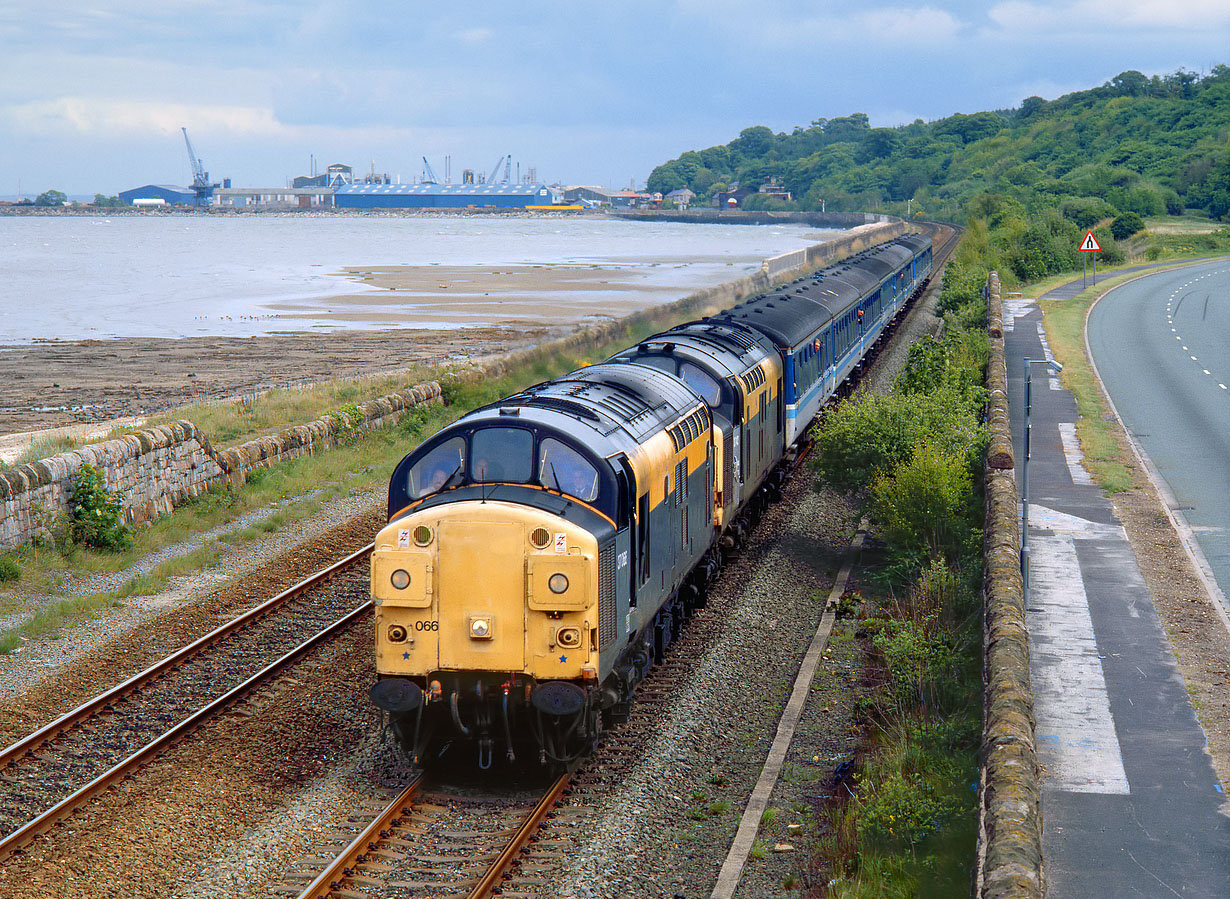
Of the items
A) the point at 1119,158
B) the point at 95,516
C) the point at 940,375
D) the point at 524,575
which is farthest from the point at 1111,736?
the point at 1119,158

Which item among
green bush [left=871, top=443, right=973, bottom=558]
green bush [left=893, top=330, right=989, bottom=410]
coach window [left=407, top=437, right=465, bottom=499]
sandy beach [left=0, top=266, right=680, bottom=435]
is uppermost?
coach window [left=407, top=437, right=465, bottom=499]

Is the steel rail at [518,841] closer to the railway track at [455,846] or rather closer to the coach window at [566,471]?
the railway track at [455,846]

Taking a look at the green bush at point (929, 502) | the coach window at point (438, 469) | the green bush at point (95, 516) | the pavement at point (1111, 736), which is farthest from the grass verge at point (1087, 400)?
the green bush at point (95, 516)

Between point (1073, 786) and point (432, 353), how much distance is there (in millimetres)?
46752

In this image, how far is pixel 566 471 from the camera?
12.8m

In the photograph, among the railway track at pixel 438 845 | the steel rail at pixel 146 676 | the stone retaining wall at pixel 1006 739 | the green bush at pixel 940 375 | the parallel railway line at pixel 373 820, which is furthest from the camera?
the green bush at pixel 940 375

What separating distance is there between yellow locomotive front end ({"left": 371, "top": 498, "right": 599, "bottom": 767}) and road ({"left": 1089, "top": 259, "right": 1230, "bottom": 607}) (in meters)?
11.6

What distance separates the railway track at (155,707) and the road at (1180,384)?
13.9 m

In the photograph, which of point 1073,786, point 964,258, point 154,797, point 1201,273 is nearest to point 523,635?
point 154,797

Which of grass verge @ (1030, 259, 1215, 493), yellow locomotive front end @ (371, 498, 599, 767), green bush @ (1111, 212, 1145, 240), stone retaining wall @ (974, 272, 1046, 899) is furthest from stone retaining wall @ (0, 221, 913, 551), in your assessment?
green bush @ (1111, 212, 1145, 240)

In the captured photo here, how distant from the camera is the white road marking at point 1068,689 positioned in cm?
1225

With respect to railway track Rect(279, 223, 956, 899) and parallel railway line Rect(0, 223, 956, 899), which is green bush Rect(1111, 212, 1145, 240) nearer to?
parallel railway line Rect(0, 223, 956, 899)

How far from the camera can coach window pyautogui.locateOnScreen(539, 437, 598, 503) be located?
12.8m

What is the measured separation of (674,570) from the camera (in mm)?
16250
